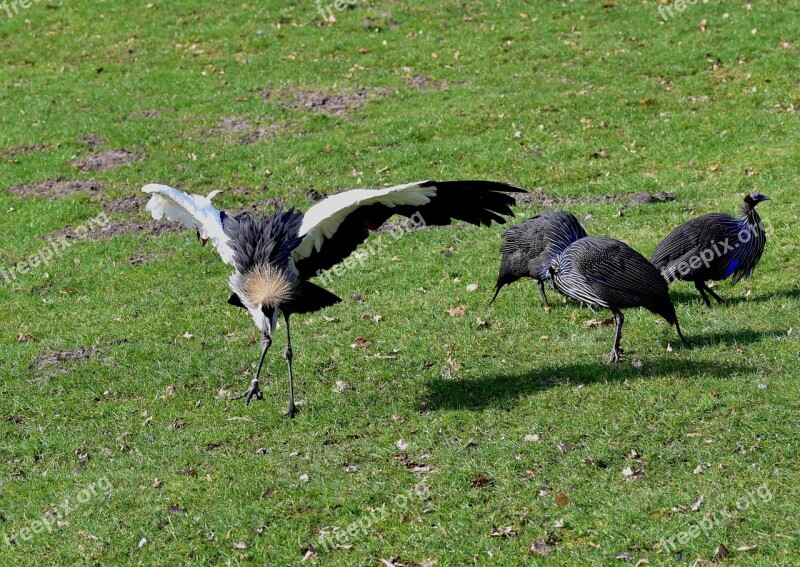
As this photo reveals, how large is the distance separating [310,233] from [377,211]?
70 centimetres

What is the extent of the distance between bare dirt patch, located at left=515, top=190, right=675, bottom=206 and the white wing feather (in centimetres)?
555

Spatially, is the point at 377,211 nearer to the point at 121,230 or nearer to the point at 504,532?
the point at 504,532

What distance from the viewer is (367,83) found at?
62.4 feet

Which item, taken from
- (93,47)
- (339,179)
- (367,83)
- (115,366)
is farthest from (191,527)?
(93,47)

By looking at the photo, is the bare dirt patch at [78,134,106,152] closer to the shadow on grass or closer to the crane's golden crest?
the crane's golden crest

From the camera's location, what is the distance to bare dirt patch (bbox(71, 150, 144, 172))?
661 inches

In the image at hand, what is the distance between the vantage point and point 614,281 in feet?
30.4

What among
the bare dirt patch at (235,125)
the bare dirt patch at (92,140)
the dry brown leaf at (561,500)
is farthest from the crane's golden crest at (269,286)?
the bare dirt patch at (92,140)

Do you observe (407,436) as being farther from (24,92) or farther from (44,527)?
(24,92)

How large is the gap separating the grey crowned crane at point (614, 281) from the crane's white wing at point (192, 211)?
11.6 feet

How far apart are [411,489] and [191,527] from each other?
1825mm

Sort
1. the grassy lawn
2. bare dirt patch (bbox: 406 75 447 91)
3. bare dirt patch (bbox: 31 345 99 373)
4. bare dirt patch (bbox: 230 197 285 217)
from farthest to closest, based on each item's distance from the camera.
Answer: bare dirt patch (bbox: 406 75 447 91) → bare dirt patch (bbox: 230 197 285 217) → bare dirt patch (bbox: 31 345 99 373) → the grassy lawn

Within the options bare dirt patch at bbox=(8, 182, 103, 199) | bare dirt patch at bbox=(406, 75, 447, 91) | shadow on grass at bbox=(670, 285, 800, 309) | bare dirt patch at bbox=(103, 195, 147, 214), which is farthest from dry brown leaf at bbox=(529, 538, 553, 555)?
bare dirt patch at bbox=(406, 75, 447, 91)

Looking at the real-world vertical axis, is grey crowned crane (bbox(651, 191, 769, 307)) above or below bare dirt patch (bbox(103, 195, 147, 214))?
above
